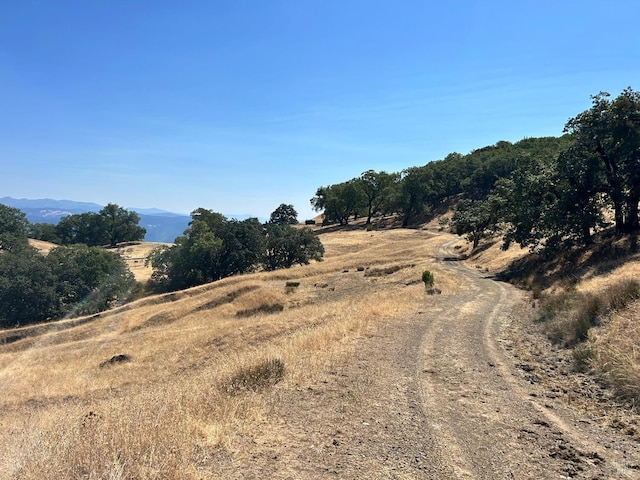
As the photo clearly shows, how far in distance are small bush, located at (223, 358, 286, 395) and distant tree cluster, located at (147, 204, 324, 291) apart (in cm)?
4980

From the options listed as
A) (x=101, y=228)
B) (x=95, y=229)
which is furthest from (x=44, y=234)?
(x=101, y=228)

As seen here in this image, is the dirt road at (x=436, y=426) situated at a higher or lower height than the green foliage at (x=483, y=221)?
lower

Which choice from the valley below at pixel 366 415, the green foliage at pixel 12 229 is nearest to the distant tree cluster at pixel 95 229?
the green foliage at pixel 12 229

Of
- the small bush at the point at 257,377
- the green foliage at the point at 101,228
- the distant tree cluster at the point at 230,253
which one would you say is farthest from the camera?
the green foliage at the point at 101,228

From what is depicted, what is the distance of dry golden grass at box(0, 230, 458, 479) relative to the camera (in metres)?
5.23

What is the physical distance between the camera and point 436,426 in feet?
22.3

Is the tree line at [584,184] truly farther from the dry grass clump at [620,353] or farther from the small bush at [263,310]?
the small bush at [263,310]

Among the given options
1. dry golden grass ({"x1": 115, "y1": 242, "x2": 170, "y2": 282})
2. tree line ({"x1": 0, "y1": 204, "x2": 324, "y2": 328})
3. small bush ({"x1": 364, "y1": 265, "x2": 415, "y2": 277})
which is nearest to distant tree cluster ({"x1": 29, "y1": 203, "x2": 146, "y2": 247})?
dry golden grass ({"x1": 115, "y1": 242, "x2": 170, "y2": 282})

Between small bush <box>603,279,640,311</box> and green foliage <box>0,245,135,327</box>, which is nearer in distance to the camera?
small bush <box>603,279,640,311</box>

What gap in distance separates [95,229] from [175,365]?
122233 millimetres

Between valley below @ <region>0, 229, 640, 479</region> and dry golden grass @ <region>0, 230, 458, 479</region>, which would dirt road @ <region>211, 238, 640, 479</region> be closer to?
valley below @ <region>0, 229, 640, 479</region>

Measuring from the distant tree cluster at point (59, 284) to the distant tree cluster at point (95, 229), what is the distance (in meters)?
60.1

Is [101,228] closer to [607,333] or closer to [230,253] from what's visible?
[230,253]

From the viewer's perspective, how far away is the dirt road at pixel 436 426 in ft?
17.9
